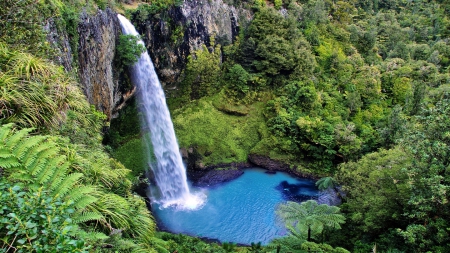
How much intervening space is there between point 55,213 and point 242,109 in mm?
18692

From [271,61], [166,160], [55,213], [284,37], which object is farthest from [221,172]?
[55,213]

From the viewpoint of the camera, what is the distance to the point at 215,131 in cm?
1969

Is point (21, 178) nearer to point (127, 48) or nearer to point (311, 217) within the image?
point (311, 217)

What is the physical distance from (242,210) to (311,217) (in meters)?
6.53

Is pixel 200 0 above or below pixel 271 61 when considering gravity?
above

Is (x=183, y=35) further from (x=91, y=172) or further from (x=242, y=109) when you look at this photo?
(x=91, y=172)

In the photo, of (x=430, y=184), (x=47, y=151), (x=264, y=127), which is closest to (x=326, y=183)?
(x=264, y=127)

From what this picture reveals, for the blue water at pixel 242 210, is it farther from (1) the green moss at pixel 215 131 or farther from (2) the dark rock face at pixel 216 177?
(1) the green moss at pixel 215 131

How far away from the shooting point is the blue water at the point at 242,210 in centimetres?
1313

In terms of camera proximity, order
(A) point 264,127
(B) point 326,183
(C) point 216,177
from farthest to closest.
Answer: (A) point 264,127 → (C) point 216,177 → (B) point 326,183

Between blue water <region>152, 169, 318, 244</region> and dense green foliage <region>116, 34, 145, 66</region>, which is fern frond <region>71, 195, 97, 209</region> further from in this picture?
dense green foliage <region>116, 34, 145, 66</region>

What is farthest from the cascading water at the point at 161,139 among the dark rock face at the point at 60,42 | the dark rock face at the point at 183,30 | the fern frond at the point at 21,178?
the fern frond at the point at 21,178

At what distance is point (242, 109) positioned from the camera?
813 inches

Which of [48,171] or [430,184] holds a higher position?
[48,171]
